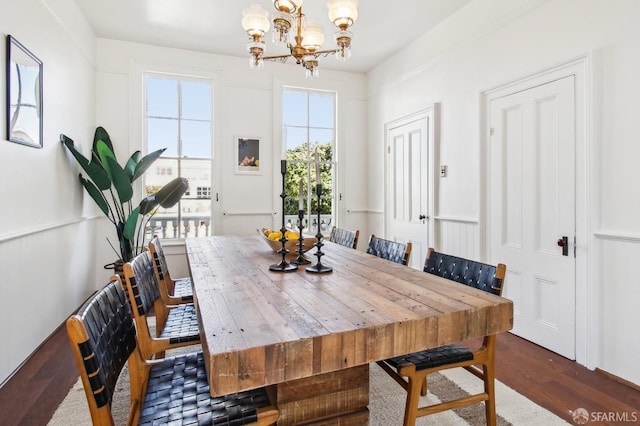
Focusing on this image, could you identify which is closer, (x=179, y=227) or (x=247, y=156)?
(x=179, y=227)

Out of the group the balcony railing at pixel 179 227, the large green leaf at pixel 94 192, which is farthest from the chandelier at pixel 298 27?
the balcony railing at pixel 179 227

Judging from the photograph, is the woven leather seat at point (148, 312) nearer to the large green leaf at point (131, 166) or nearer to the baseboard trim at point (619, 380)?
the large green leaf at point (131, 166)

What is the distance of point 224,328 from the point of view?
106cm

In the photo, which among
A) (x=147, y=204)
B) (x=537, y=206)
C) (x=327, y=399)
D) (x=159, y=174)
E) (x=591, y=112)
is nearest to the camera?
(x=327, y=399)

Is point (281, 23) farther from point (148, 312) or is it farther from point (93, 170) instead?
point (93, 170)

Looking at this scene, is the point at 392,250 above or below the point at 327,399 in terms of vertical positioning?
above

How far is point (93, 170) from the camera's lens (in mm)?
3500

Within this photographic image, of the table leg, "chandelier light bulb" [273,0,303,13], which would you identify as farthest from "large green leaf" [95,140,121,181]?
the table leg

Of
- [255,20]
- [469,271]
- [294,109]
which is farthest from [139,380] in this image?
[294,109]

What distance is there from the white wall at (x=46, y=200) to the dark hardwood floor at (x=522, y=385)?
0.13 meters

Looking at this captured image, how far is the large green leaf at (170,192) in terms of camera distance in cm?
391

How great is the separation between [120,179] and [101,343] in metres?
3.11

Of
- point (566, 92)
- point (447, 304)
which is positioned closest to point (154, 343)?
point (447, 304)

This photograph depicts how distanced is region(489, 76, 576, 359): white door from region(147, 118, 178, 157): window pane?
3.65 m
